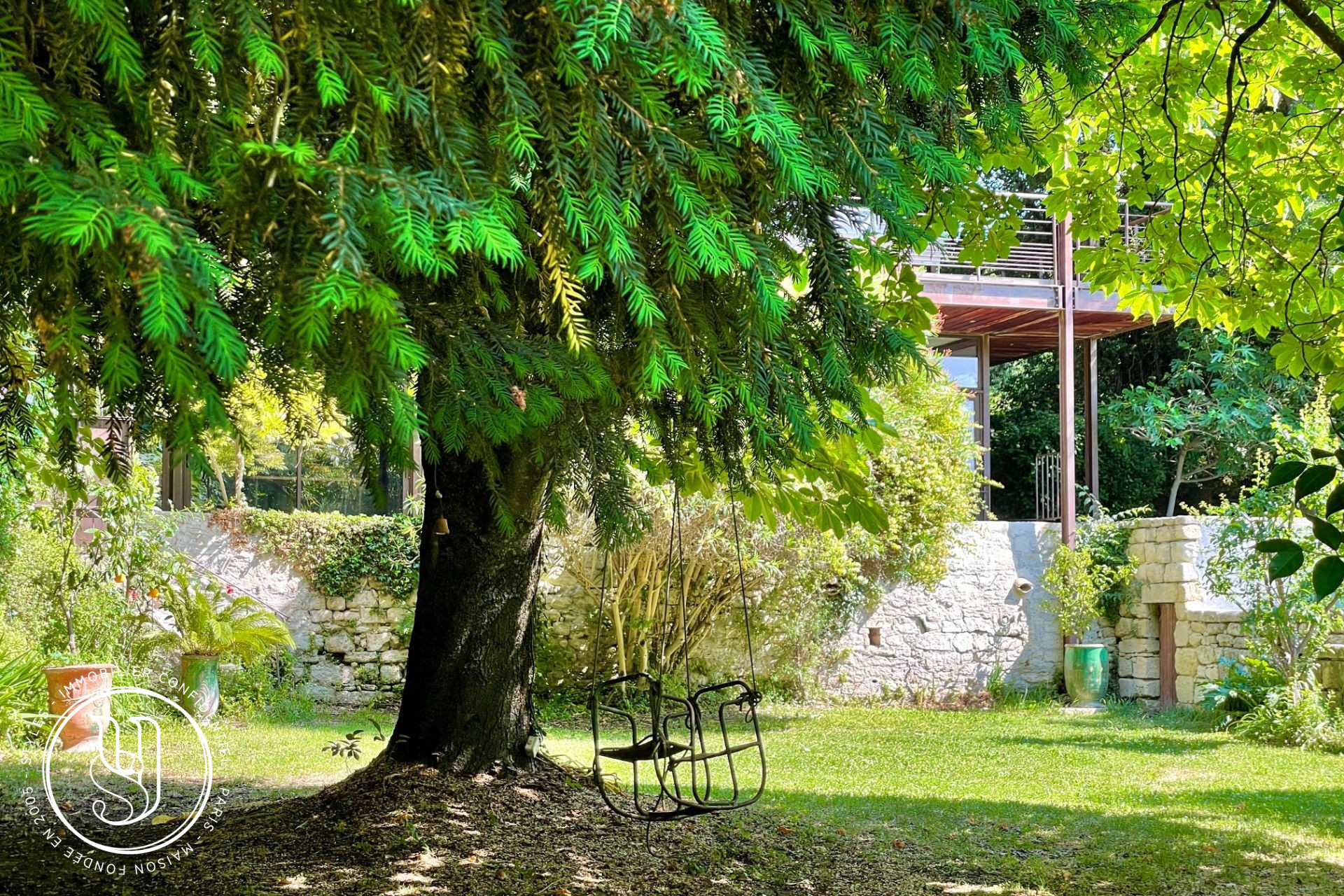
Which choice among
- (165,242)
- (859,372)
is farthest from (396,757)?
(165,242)

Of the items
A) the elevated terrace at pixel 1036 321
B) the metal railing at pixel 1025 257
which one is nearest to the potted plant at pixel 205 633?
the elevated terrace at pixel 1036 321

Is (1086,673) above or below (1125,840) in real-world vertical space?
above

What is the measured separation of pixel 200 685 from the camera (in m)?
7.96

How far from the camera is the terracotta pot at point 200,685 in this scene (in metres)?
7.95

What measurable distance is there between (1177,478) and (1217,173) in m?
10.8

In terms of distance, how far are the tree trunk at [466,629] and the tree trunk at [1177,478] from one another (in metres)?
12.3

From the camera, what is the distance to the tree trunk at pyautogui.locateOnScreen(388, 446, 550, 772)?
4.81 meters

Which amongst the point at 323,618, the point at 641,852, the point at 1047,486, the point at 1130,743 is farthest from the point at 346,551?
the point at 1047,486

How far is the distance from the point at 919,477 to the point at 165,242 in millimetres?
9674

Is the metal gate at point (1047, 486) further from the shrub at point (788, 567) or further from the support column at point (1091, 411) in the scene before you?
the shrub at point (788, 567)

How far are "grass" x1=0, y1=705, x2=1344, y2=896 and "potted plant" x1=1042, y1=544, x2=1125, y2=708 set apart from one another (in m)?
1.05

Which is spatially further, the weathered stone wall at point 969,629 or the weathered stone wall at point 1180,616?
the weathered stone wall at point 969,629

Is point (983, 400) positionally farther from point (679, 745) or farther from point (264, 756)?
point (679, 745)

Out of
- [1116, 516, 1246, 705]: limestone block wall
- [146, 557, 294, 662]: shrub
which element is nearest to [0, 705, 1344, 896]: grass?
[146, 557, 294, 662]: shrub
